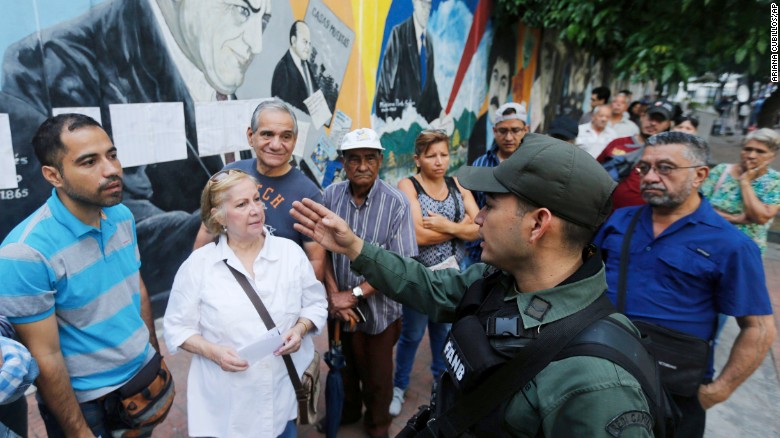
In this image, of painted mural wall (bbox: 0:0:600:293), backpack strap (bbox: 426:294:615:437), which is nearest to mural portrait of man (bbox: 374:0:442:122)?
painted mural wall (bbox: 0:0:600:293)

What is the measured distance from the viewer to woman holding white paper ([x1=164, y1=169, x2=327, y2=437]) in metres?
1.89

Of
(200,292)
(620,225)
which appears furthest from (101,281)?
(620,225)

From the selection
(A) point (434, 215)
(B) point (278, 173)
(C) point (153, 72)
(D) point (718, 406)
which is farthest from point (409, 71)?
(D) point (718, 406)

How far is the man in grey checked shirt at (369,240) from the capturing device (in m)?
2.52

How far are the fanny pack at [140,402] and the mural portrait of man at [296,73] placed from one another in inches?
126

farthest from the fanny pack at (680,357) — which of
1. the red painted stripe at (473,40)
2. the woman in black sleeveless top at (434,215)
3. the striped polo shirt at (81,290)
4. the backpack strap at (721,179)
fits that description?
the red painted stripe at (473,40)

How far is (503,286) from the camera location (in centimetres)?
142

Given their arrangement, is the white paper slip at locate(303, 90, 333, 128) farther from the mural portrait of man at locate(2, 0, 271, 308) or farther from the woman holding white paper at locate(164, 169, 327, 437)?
the woman holding white paper at locate(164, 169, 327, 437)

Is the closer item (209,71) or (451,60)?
(209,71)

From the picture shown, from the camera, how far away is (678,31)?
5223mm

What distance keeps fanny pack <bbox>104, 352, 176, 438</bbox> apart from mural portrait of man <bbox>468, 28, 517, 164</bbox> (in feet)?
23.1

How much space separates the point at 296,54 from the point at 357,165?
2.71 metres

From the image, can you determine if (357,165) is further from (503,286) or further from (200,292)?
(503,286)

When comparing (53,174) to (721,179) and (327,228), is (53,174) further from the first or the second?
(721,179)
